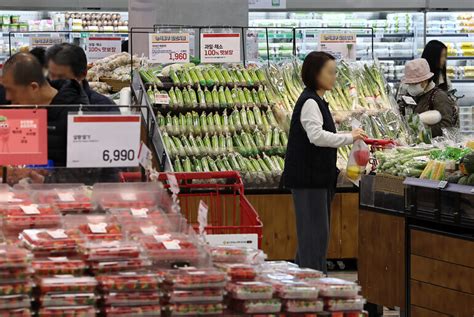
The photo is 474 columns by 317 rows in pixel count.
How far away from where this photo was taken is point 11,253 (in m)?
3.06

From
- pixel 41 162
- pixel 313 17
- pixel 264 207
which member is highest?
pixel 313 17

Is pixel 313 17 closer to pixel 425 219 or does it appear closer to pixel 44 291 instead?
pixel 425 219

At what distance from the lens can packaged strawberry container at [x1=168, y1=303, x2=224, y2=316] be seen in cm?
305

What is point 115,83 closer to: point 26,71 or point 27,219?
point 26,71

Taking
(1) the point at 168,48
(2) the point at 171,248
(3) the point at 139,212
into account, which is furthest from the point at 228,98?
(2) the point at 171,248

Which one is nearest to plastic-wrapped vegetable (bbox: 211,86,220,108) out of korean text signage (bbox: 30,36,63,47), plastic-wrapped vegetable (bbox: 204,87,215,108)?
plastic-wrapped vegetable (bbox: 204,87,215,108)

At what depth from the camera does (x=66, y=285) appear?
2.98 meters

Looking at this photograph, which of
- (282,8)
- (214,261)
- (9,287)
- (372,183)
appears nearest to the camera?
(9,287)

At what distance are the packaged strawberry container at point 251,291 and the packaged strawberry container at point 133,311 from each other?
0.25m

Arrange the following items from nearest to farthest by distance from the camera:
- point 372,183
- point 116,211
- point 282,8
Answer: point 116,211, point 372,183, point 282,8

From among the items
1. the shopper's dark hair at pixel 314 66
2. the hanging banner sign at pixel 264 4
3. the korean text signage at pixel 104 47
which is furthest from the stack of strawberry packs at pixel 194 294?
the hanging banner sign at pixel 264 4

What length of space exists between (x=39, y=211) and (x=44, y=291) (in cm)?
65

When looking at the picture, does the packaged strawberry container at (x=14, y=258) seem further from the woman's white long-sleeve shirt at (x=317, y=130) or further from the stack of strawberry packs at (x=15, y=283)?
the woman's white long-sleeve shirt at (x=317, y=130)

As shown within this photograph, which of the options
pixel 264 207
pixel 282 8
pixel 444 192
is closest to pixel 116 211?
pixel 444 192
